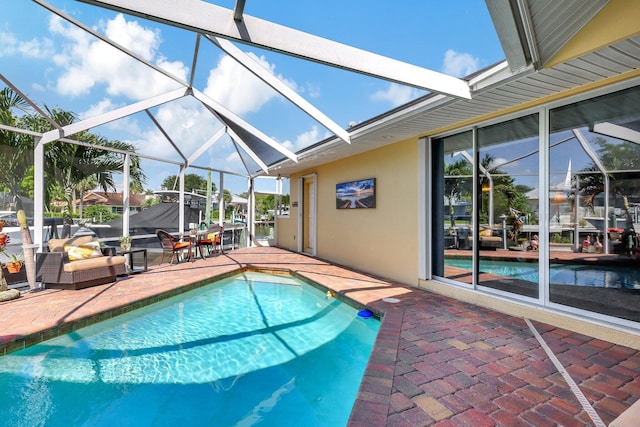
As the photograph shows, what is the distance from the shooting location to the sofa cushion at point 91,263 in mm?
5469

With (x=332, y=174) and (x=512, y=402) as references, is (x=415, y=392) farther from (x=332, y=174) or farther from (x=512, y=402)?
(x=332, y=174)

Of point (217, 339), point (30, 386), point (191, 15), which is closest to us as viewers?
point (191, 15)

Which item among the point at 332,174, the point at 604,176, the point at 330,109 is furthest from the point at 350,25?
the point at 332,174

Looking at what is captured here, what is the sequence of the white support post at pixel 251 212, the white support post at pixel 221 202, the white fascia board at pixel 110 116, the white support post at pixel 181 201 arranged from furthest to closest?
the white support post at pixel 251 212 → the white support post at pixel 221 202 → the white support post at pixel 181 201 → the white fascia board at pixel 110 116

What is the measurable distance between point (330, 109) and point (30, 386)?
550 centimetres

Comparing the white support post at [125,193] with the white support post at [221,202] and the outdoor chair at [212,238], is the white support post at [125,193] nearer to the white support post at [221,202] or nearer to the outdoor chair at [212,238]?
the outdoor chair at [212,238]

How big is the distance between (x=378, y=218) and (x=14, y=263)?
681cm

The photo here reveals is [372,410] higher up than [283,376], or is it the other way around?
[372,410]

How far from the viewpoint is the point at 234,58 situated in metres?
4.37

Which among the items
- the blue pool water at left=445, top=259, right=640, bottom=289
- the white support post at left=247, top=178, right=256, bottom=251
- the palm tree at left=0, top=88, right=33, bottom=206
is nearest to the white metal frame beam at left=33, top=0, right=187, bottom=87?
the palm tree at left=0, top=88, right=33, bottom=206

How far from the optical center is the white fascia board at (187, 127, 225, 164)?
931 centimetres

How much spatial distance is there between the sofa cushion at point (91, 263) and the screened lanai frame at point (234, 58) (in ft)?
2.98

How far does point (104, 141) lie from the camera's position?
712 centimetres

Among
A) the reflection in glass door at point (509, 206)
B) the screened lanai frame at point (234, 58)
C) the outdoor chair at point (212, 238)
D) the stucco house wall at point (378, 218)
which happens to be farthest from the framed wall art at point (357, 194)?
the outdoor chair at point (212, 238)
